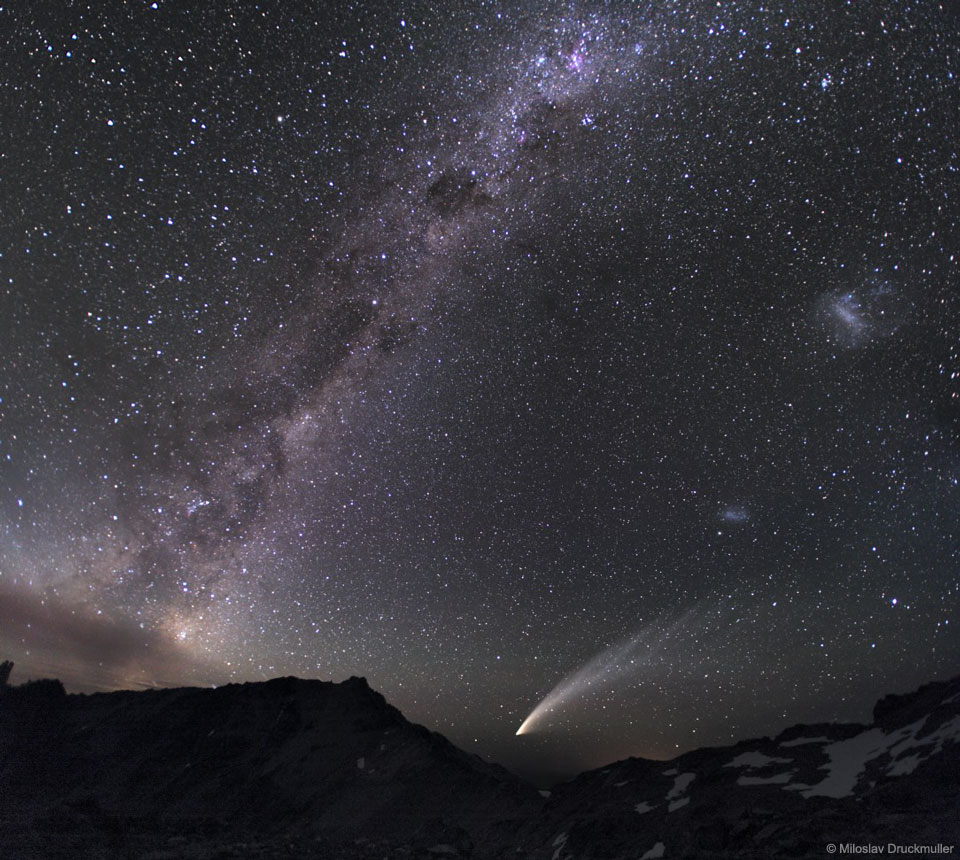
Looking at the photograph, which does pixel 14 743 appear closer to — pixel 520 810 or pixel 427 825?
pixel 427 825

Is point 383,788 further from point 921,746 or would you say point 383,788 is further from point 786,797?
point 921,746

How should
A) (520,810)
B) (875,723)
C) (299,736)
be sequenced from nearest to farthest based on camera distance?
(875,723) < (520,810) < (299,736)

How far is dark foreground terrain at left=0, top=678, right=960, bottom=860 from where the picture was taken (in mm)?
27922

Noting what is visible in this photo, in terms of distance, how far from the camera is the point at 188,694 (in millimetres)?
96500

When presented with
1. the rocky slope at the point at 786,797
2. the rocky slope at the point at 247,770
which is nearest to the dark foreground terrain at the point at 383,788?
the rocky slope at the point at 786,797

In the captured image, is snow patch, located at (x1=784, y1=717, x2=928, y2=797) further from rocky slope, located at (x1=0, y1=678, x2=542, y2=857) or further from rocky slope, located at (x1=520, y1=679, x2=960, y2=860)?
rocky slope, located at (x1=0, y1=678, x2=542, y2=857)

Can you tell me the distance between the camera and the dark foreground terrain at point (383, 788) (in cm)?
2792

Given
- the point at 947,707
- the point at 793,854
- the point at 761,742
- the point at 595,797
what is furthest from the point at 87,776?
the point at 947,707

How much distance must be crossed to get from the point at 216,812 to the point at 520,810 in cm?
4017

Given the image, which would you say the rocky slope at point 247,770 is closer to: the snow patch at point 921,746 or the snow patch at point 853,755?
the snow patch at point 853,755

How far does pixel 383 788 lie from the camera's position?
6238 cm

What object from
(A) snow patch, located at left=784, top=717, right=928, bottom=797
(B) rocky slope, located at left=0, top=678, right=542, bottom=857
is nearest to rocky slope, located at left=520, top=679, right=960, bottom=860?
(A) snow patch, located at left=784, top=717, right=928, bottom=797

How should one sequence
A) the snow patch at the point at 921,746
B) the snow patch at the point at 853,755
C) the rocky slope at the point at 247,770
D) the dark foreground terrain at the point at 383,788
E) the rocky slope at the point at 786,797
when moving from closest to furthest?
the rocky slope at the point at 786,797, the dark foreground terrain at the point at 383,788, the snow patch at the point at 921,746, the snow patch at the point at 853,755, the rocky slope at the point at 247,770

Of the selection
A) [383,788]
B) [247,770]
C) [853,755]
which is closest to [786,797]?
[853,755]
